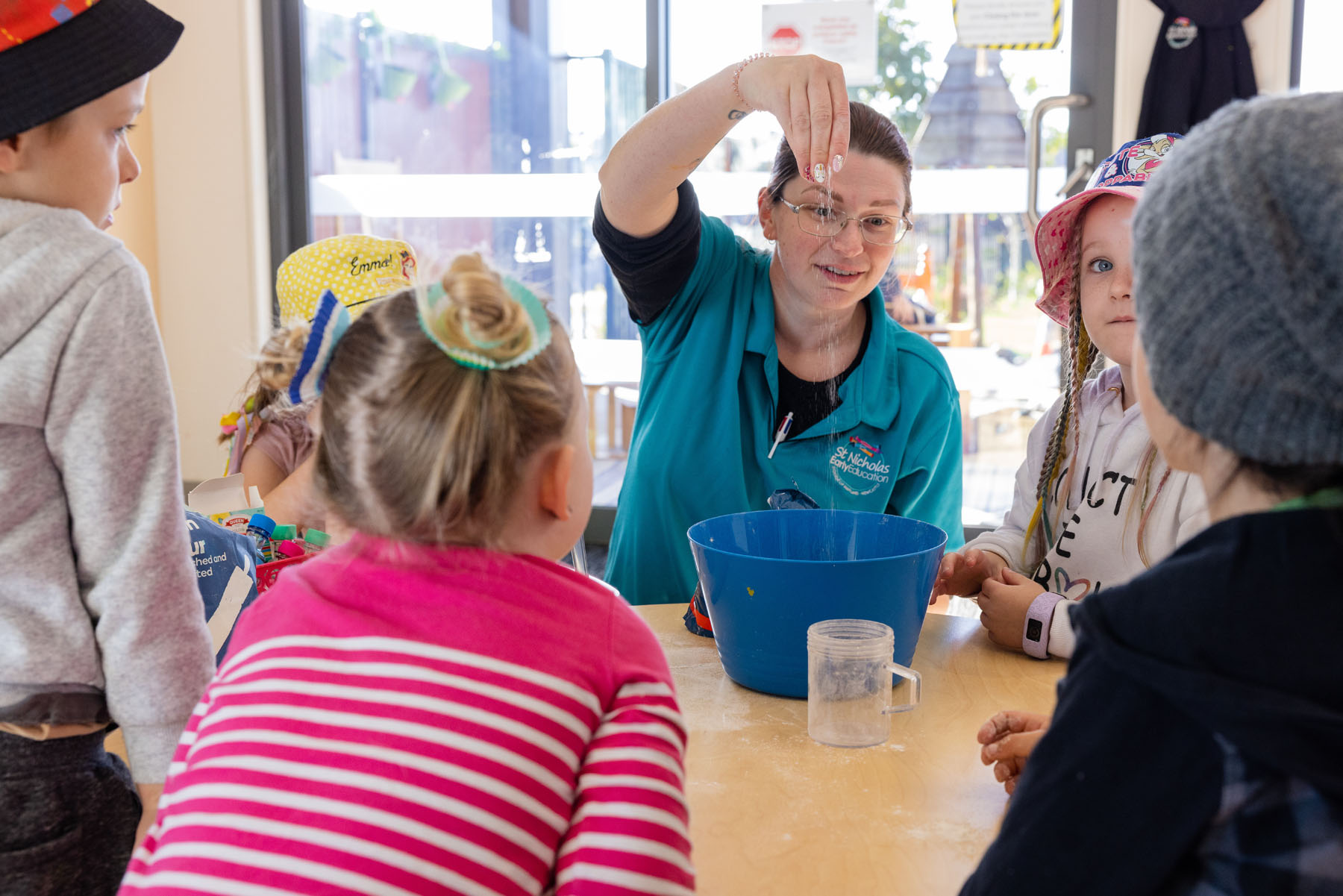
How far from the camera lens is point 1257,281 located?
53 centimetres

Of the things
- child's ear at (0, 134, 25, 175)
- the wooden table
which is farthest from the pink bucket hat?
child's ear at (0, 134, 25, 175)

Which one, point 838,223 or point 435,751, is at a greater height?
point 838,223

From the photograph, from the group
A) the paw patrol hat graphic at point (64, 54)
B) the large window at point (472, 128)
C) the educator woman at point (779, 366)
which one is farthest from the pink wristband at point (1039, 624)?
the large window at point (472, 128)

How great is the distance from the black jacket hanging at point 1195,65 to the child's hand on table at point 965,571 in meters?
1.85

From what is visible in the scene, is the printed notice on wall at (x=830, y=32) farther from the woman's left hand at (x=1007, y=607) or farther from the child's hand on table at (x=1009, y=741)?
the child's hand on table at (x=1009, y=741)

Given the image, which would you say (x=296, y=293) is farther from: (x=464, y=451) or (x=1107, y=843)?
(x=1107, y=843)

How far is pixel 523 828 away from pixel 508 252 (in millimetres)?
3065

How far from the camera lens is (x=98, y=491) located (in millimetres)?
865

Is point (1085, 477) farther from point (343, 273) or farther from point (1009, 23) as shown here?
point (1009, 23)

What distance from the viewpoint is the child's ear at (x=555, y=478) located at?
772mm

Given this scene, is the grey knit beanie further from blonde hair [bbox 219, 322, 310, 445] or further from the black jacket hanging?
the black jacket hanging

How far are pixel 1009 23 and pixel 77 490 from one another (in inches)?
111

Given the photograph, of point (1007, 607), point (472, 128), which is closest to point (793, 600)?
point (1007, 607)

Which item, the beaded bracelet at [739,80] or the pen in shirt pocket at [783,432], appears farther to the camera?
the pen in shirt pocket at [783,432]
